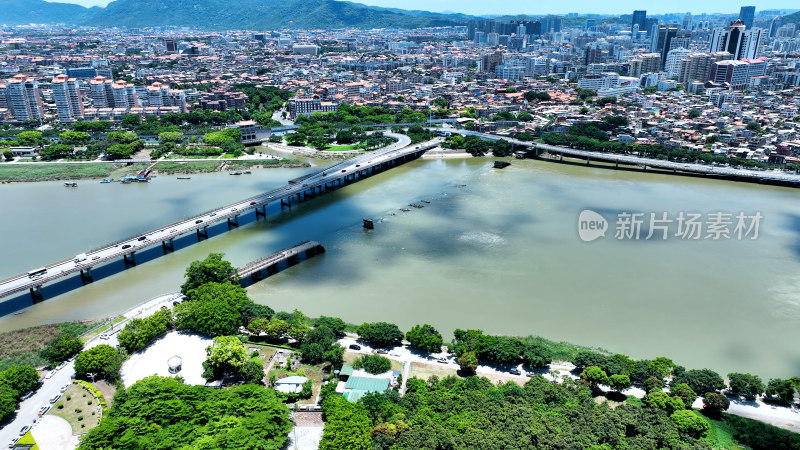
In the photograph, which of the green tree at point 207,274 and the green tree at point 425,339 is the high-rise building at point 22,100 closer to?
the green tree at point 207,274

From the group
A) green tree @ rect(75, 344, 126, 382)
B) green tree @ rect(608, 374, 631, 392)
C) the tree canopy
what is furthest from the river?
the tree canopy

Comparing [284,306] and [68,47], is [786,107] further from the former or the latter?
[68,47]

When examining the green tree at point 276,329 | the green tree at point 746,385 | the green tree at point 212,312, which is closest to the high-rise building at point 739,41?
the green tree at point 746,385

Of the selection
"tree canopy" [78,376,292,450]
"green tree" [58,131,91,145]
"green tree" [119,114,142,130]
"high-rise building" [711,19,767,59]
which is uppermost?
"high-rise building" [711,19,767,59]

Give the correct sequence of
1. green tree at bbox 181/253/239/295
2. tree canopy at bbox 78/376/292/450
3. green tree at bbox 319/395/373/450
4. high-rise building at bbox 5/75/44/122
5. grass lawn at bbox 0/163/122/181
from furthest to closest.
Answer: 1. high-rise building at bbox 5/75/44/122
2. grass lawn at bbox 0/163/122/181
3. green tree at bbox 181/253/239/295
4. green tree at bbox 319/395/373/450
5. tree canopy at bbox 78/376/292/450

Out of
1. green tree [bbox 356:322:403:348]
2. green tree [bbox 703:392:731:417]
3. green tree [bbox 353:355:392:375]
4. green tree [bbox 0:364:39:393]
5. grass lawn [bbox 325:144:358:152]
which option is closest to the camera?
green tree [bbox 703:392:731:417]

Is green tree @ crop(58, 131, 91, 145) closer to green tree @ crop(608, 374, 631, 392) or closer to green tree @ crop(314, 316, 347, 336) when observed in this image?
green tree @ crop(314, 316, 347, 336)
